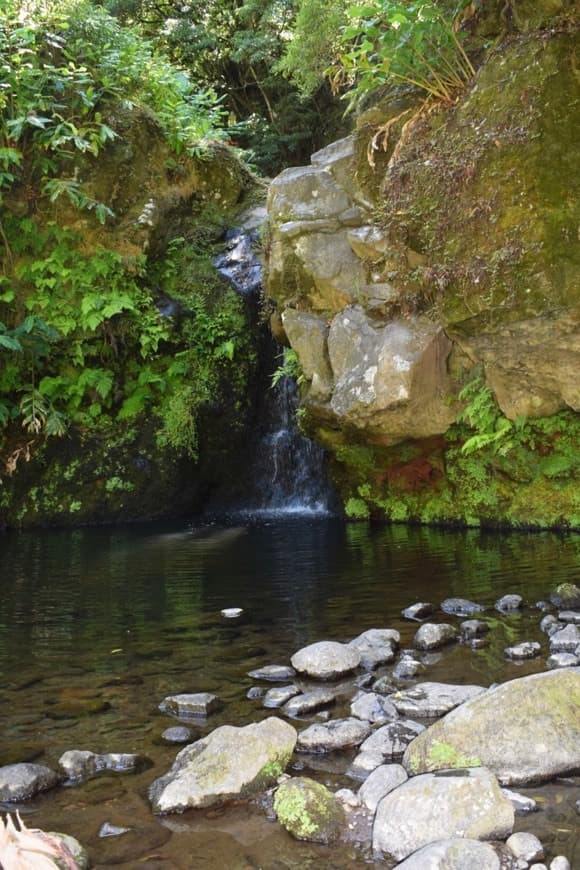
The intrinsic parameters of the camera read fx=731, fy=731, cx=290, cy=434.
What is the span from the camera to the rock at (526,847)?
90.9 inches

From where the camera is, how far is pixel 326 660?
Answer: 4168 millimetres

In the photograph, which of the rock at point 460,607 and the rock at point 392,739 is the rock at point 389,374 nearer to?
the rock at point 460,607

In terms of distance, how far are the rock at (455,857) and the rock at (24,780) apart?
58.9 inches

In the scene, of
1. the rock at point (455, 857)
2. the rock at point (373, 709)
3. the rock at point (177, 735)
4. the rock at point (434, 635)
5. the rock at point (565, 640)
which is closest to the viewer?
the rock at point (455, 857)

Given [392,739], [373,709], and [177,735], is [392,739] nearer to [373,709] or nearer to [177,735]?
[373,709]

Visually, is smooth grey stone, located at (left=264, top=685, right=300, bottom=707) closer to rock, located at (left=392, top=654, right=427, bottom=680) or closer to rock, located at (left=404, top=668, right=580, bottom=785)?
rock, located at (left=392, top=654, right=427, bottom=680)

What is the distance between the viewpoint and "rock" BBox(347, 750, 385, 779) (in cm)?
298

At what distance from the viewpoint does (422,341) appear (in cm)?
873

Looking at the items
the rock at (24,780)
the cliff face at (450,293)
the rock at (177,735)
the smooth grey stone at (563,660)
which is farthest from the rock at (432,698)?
the cliff face at (450,293)

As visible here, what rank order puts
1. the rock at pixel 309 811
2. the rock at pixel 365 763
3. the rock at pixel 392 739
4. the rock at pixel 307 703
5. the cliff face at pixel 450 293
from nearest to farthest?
1. the rock at pixel 309 811
2. the rock at pixel 365 763
3. the rock at pixel 392 739
4. the rock at pixel 307 703
5. the cliff face at pixel 450 293

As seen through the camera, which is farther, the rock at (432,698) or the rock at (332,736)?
the rock at (432,698)

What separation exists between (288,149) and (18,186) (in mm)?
9595

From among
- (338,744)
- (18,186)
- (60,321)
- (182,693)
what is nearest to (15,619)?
(182,693)

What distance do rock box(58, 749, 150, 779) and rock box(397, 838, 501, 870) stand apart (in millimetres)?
1326
